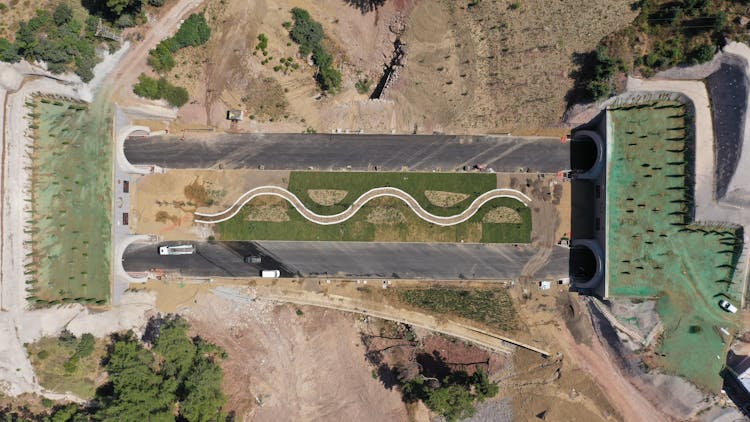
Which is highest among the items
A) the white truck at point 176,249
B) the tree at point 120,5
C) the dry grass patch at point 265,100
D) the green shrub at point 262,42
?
the tree at point 120,5

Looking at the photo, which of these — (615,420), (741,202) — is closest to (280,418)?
(615,420)

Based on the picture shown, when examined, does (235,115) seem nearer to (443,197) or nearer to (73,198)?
(73,198)

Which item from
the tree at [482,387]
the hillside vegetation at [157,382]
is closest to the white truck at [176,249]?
the hillside vegetation at [157,382]

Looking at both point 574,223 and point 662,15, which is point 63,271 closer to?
point 574,223

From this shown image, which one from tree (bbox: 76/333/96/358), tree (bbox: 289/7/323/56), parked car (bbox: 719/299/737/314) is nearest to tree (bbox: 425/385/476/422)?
parked car (bbox: 719/299/737/314)

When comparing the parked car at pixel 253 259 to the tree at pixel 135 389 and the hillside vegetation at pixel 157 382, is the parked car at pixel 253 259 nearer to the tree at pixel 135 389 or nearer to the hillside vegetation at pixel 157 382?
the hillside vegetation at pixel 157 382

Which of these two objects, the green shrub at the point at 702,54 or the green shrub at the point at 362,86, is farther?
the green shrub at the point at 362,86

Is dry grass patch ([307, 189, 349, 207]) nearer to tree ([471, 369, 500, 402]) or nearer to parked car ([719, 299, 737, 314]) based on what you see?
tree ([471, 369, 500, 402])
